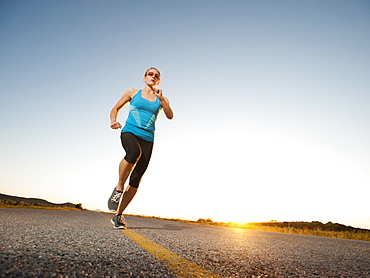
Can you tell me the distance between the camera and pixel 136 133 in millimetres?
4227

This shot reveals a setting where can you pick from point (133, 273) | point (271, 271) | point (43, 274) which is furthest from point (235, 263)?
point (43, 274)

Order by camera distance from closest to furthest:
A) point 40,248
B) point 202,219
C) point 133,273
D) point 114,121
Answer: point 133,273 → point 40,248 → point 114,121 → point 202,219

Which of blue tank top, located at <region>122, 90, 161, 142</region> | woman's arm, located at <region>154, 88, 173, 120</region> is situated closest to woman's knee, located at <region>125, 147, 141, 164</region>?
blue tank top, located at <region>122, 90, 161, 142</region>

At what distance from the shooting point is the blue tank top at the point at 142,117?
427cm

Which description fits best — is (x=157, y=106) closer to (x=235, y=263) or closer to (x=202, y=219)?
(x=235, y=263)

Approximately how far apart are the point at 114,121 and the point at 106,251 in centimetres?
258

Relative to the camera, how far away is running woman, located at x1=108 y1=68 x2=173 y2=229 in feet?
13.6

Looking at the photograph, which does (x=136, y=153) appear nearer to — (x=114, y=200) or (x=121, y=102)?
(x=114, y=200)

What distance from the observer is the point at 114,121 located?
428cm

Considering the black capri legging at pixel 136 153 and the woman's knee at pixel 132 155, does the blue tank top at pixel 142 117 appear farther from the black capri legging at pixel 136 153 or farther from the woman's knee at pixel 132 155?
the woman's knee at pixel 132 155

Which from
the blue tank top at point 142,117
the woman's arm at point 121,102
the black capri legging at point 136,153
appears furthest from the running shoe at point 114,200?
the woman's arm at point 121,102

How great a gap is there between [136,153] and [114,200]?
77 cm

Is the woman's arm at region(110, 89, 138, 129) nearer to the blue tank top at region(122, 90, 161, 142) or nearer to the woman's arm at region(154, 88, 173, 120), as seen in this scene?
the blue tank top at region(122, 90, 161, 142)

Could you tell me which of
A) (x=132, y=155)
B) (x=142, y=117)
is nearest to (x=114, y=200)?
(x=132, y=155)
